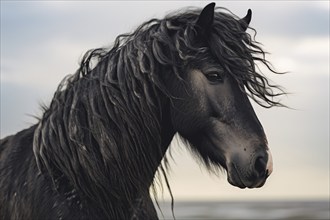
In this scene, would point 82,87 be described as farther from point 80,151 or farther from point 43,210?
point 43,210

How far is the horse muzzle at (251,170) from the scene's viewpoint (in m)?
4.87

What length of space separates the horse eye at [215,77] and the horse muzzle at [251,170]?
0.54m

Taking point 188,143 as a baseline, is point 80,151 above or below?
above

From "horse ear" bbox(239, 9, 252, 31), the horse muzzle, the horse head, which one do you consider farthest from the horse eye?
"horse ear" bbox(239, 9, 252, 31)

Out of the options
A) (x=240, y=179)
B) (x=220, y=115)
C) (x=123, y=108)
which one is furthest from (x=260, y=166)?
(x=123, y=108)

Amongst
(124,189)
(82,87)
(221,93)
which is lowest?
(124,189)

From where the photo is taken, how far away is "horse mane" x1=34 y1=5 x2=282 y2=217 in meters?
5.13

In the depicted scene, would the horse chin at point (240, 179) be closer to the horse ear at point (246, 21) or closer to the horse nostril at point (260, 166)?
the horse nostril at point (260, 166)

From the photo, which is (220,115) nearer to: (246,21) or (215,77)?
(215,77)

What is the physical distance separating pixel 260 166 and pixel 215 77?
2.25ft

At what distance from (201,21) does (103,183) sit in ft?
4.34

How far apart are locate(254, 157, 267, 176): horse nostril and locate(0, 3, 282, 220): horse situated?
4 centimetres

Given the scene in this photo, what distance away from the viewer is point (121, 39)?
18.3 feet

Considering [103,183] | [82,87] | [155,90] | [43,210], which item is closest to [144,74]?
[155,90]
